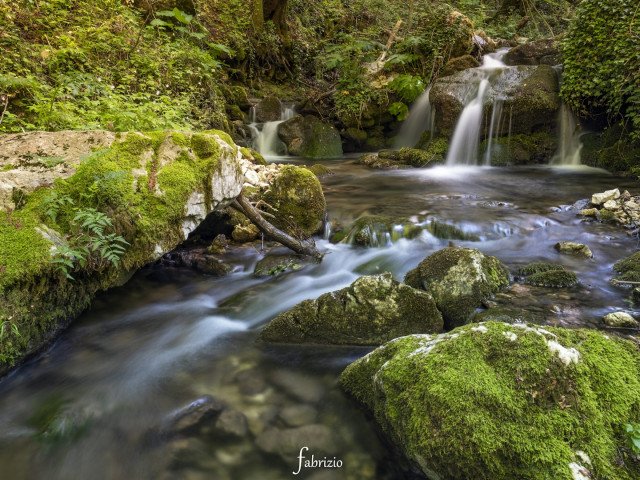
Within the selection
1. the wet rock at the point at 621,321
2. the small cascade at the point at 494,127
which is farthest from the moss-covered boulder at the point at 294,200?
the small cascade at the point at 494,127

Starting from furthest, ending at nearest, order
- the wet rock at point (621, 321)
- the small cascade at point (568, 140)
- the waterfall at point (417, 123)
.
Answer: the waterfall at point (417, 123) < the small cascade at point (568, 140) < the wet rock at point (621, 321)

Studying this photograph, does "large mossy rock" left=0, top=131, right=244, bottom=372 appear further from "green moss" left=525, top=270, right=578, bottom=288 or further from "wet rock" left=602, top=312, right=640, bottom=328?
"wet rock" left=602, top=312, right=640, bottom=328

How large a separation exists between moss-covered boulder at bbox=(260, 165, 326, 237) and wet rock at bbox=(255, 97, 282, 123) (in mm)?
7983

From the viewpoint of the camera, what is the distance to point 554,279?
4.40 m

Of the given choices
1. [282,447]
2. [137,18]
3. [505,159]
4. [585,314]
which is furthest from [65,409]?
[505,159]

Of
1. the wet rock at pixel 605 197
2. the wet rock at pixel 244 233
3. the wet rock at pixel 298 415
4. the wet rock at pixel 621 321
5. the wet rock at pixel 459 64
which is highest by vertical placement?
the wet rock at pixel 459 64

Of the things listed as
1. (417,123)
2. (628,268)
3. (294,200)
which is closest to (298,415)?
(294,200)

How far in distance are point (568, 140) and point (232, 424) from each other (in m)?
11.5

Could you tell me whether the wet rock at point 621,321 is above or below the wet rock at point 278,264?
below

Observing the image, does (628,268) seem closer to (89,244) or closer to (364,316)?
(364,316)

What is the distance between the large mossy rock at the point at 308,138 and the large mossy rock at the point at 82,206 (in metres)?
8.74

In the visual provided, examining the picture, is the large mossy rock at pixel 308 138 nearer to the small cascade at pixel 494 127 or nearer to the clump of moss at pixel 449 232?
the small cascade at pixel 494 127

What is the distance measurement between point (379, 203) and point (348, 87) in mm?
7329

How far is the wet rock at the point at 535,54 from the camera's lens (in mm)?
12402
